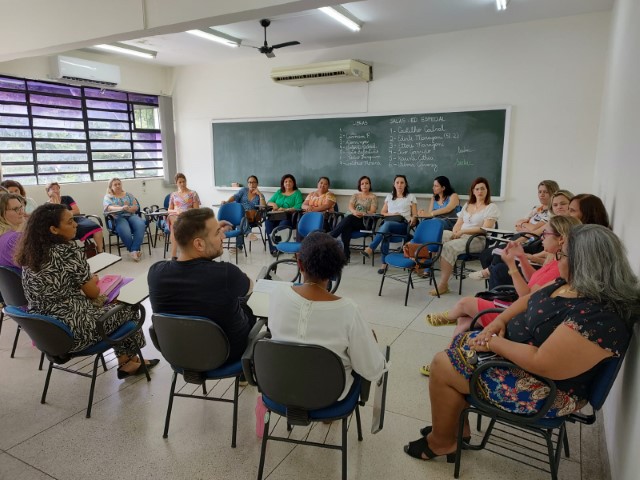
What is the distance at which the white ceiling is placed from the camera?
15.2 feet

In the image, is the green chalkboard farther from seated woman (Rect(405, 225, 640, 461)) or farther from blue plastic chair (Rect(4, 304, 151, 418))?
blue plastic chair (Rect(4, 304, 151, 418))

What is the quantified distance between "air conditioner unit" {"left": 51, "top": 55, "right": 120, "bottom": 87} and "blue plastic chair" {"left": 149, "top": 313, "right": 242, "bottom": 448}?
582 cm

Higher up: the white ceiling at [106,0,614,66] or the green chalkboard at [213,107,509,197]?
the white ceiling at [106,0,614,66]

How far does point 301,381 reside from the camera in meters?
1.65

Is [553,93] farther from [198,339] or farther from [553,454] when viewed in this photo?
[198,339]

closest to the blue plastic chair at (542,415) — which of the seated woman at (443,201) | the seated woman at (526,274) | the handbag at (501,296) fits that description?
the seated woman at (526,274)

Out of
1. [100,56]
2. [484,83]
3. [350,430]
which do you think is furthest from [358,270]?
[100,56]

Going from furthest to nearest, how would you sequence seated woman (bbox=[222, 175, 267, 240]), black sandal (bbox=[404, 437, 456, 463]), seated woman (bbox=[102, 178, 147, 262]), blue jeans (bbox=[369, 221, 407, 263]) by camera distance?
seated woman (bbox=[222, 175, 267, 240]) → seated woman (bbox=[102, 178, 147, 262]) → blue jeans (bbox=[369, 221, 407, 263]) → black sandal (bbox=[404, 437, 456, 463])

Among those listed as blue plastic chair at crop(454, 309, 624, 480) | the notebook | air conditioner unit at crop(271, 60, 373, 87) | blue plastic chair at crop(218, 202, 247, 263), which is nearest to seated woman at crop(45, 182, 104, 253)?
blue plastic chair at crop(218, 202, 247, 263)

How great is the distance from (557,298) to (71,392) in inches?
111

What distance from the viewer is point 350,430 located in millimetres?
2270

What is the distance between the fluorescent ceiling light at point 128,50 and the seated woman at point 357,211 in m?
3.98

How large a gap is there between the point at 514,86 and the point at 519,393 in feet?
15.9

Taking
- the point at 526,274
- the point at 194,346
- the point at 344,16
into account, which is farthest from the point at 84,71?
the point at 526,274
